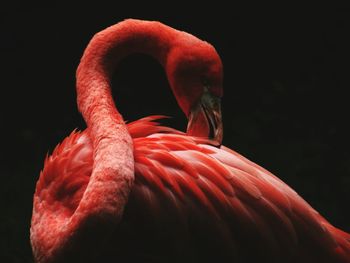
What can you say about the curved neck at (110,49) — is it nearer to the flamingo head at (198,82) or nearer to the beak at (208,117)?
the flamingo head at (198,82)

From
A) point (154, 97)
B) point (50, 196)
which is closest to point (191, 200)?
point (50, 196)

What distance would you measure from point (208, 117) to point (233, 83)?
8.37ft

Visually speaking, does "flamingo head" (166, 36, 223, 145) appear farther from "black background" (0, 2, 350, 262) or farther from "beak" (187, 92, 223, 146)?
"black background" (0, 2, 350, 262)

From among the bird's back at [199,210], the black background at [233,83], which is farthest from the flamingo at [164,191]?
the black background at [233,83]

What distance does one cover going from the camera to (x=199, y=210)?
244 cm

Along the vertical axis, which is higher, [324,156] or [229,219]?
[229,219]

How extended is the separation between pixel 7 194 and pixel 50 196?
5.39 ft

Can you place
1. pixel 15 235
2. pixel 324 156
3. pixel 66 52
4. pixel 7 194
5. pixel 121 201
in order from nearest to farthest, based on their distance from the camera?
pixel 121 201
pixel 15 235
pixel 7 194
pixel 324 156
pixel 66 52

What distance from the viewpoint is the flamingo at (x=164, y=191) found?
2.31 m

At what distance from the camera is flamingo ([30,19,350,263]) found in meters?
2.31

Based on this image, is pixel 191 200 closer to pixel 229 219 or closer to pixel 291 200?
pixel 229 219

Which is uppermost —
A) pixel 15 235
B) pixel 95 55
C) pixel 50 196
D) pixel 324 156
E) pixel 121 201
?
pixel 95 55

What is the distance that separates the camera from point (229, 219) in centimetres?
246

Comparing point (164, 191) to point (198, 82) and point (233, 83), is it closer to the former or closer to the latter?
point (198, 82)
